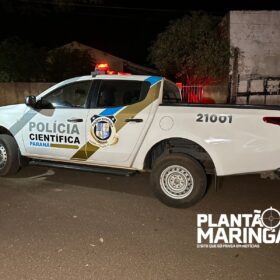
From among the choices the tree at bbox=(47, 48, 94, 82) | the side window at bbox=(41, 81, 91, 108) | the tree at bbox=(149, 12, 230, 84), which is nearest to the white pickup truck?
the side window at bbox=(41, 81, 91, 108)

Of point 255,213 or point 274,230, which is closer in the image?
point 274,230

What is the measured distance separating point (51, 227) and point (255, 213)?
2561 millimetres

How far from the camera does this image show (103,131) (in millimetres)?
5371

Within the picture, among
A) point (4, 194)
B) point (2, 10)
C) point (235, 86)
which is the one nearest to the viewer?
point (4, 194)

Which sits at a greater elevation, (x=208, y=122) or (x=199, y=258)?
(x=208, y=122)

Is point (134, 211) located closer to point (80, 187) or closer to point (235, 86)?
point (80, 187)

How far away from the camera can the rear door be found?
205 inches

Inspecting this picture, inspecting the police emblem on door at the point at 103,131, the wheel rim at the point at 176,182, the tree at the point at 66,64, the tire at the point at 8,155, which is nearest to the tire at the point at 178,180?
the wheel rim at the point at 176,182

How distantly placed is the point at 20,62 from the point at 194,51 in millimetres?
6937

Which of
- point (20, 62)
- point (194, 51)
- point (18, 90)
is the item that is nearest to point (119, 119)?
point (18, 90)

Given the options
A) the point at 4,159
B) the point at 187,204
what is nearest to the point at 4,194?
the point at 4,159

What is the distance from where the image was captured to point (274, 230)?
4266 millimetres

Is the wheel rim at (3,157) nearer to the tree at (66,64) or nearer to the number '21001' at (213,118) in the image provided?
the number '21001' at (213,118)

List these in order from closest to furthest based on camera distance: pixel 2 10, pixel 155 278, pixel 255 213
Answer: pixel 155 278 → pixel 255 213 → pixel 2 10
